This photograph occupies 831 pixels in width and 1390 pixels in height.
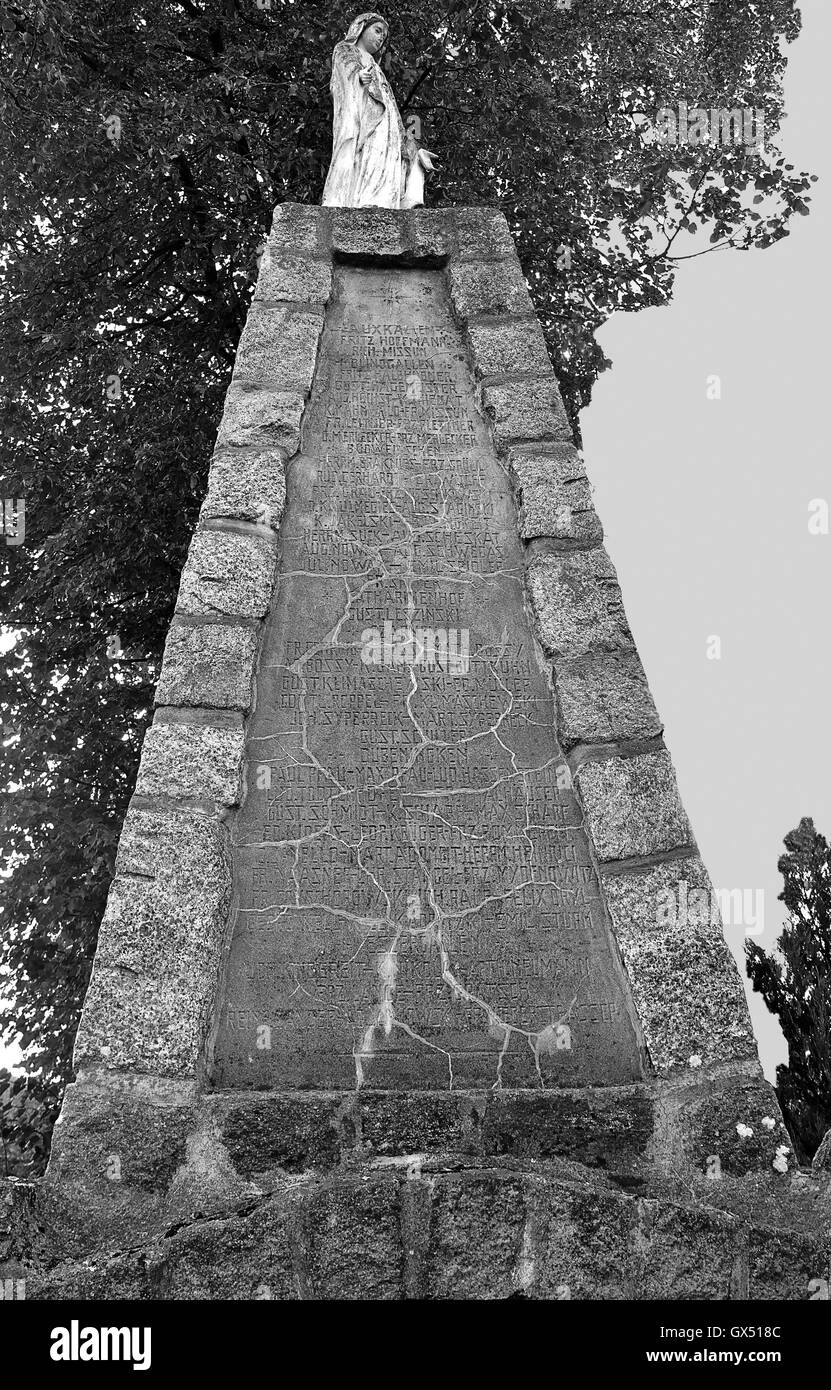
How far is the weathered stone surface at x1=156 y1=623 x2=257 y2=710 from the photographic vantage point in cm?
482

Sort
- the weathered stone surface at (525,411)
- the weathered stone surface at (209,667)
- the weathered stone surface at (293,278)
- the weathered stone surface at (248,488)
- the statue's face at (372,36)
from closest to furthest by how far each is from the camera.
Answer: the weathered stone surface at (209,667), the weathered stone surface at (248,488), the weathered stone surface at (525,411), the weathered stone surface at (293,278), the statue's face at (372,36)

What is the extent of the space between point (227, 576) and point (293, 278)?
1.79 metres

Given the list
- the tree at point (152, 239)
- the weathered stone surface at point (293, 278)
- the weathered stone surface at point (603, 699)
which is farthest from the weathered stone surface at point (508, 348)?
the tree at point (152, 239)

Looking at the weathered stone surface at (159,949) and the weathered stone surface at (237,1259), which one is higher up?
the weathered stone surface at (159,949)

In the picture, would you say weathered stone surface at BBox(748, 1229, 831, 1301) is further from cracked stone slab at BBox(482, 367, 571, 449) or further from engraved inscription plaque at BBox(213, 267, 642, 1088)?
cracked stone slab at BBox(482, 367, 571, 449)

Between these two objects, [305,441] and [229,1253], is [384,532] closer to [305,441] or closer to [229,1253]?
[305,441]

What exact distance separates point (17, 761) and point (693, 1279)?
25.8 ft

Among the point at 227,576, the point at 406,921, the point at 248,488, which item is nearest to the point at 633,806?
the point at 406,921

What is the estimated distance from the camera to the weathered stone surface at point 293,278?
592 cm

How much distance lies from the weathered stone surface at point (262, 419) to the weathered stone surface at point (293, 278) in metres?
0.61

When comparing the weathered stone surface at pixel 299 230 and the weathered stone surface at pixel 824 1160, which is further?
the weathered stone surface at pixel 299 230

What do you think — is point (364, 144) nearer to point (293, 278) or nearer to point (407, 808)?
point (293, 278)

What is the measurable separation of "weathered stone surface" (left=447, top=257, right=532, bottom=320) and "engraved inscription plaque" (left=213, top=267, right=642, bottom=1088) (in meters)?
0.59

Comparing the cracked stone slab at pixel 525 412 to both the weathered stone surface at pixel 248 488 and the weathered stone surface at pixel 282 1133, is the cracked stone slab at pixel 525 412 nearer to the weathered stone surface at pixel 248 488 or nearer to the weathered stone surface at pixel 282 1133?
the weathered stone surface at pixel 248 488
